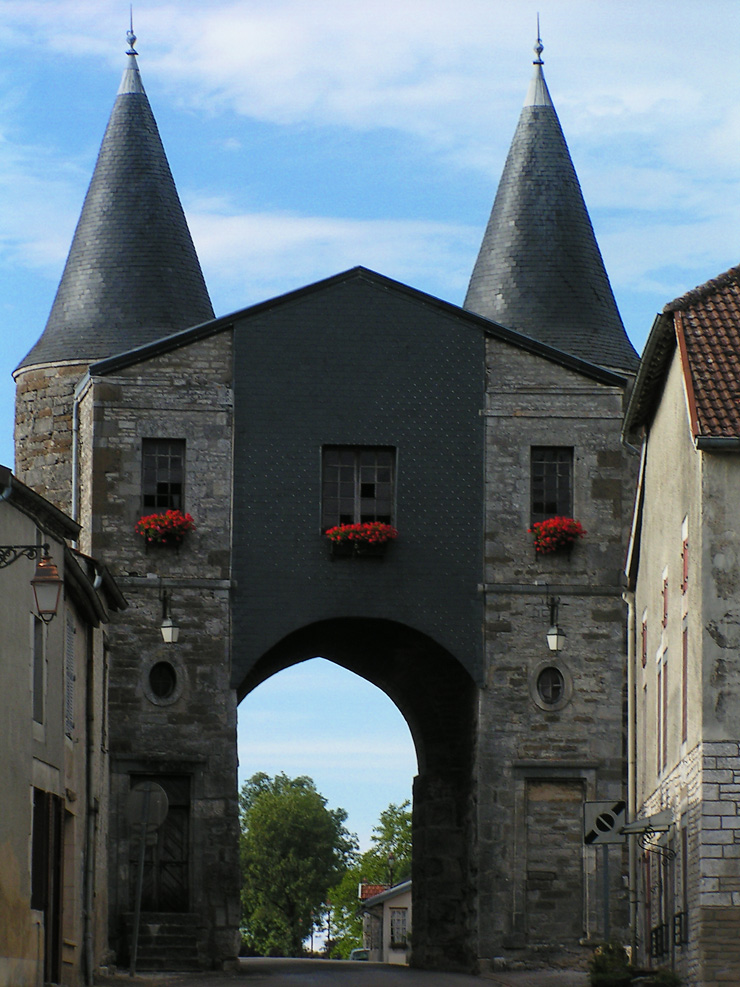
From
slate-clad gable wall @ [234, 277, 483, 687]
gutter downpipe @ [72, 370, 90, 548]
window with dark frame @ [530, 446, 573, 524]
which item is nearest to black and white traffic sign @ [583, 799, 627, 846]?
slate-clad gable wall @ [234, 277, 483, 687]

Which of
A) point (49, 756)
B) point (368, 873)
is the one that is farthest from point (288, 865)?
point (49, 756)

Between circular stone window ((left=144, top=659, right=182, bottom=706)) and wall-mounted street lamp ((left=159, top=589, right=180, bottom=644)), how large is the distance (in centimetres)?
38

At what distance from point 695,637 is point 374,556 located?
9363 mm

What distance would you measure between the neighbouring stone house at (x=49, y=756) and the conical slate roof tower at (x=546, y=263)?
9747 millimetres

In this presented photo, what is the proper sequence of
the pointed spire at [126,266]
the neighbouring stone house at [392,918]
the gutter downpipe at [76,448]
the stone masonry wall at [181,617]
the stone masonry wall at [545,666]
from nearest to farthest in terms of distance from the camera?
the stone masonry wall at [181,617] → the stone masonry wall at [545,666] → the gutter downpipe at [76,448] → the pointed spire at [126,266] → the neighbouring stone house at [392,918]

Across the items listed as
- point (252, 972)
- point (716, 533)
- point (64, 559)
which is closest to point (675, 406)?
point (716, 533)

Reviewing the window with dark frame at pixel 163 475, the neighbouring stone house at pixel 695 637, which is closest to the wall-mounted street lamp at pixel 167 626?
the window with dark frame at pixel 163 475

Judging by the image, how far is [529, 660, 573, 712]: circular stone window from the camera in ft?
90.1

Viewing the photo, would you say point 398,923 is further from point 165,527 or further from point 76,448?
point 165,527

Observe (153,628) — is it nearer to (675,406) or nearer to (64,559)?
(64,559)

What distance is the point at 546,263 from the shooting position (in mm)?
32062

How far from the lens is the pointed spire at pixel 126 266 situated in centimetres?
3128

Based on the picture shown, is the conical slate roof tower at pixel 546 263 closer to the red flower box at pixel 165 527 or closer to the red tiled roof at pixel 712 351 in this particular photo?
the red flower box at pixel 165 527

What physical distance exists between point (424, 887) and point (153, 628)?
6.56 metres
